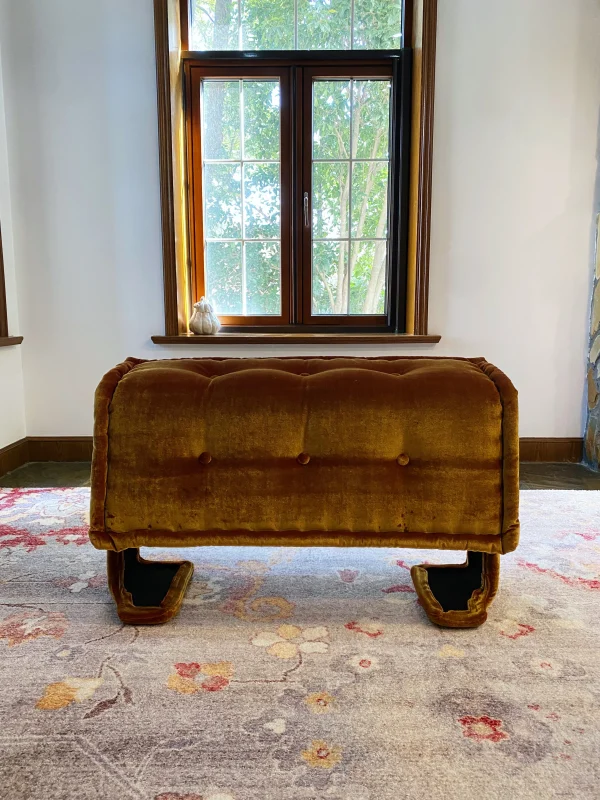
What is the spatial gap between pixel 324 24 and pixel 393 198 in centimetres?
99

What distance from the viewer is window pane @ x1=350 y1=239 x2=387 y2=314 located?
321cm

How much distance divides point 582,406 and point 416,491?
225 centimetres

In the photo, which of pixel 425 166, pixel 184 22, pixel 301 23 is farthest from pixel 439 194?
pixel 184 22

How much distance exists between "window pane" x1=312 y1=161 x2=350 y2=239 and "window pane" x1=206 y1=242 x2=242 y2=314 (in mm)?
485

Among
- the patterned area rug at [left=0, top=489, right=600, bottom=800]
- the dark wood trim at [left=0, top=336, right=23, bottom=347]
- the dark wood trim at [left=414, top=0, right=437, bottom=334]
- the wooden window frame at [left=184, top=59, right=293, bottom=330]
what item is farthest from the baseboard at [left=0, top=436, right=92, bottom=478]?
the dark wood trim at [left=414, top=0, right=437, bottom=334]

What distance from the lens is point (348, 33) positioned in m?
3.02

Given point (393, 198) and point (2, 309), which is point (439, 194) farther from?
point (2, 309)

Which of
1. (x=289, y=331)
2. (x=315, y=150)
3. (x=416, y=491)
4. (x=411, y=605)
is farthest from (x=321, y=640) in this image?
(x=315, y=150)

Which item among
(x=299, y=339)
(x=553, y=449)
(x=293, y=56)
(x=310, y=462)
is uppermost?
(x=293, y=56)

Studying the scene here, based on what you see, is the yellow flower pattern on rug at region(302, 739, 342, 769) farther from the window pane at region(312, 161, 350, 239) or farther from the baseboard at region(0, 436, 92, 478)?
the window pane at region(312, 161, 350, 239)

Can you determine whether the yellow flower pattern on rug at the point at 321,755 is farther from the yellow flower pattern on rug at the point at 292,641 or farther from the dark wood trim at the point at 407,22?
the dark wood trim at the point at 407,22

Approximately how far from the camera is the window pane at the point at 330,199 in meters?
3.12

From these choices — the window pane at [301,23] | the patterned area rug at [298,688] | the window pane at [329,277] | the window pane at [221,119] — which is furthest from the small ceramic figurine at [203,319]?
the patterned area rug at [298,688]

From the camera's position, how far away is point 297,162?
310 centimetres
